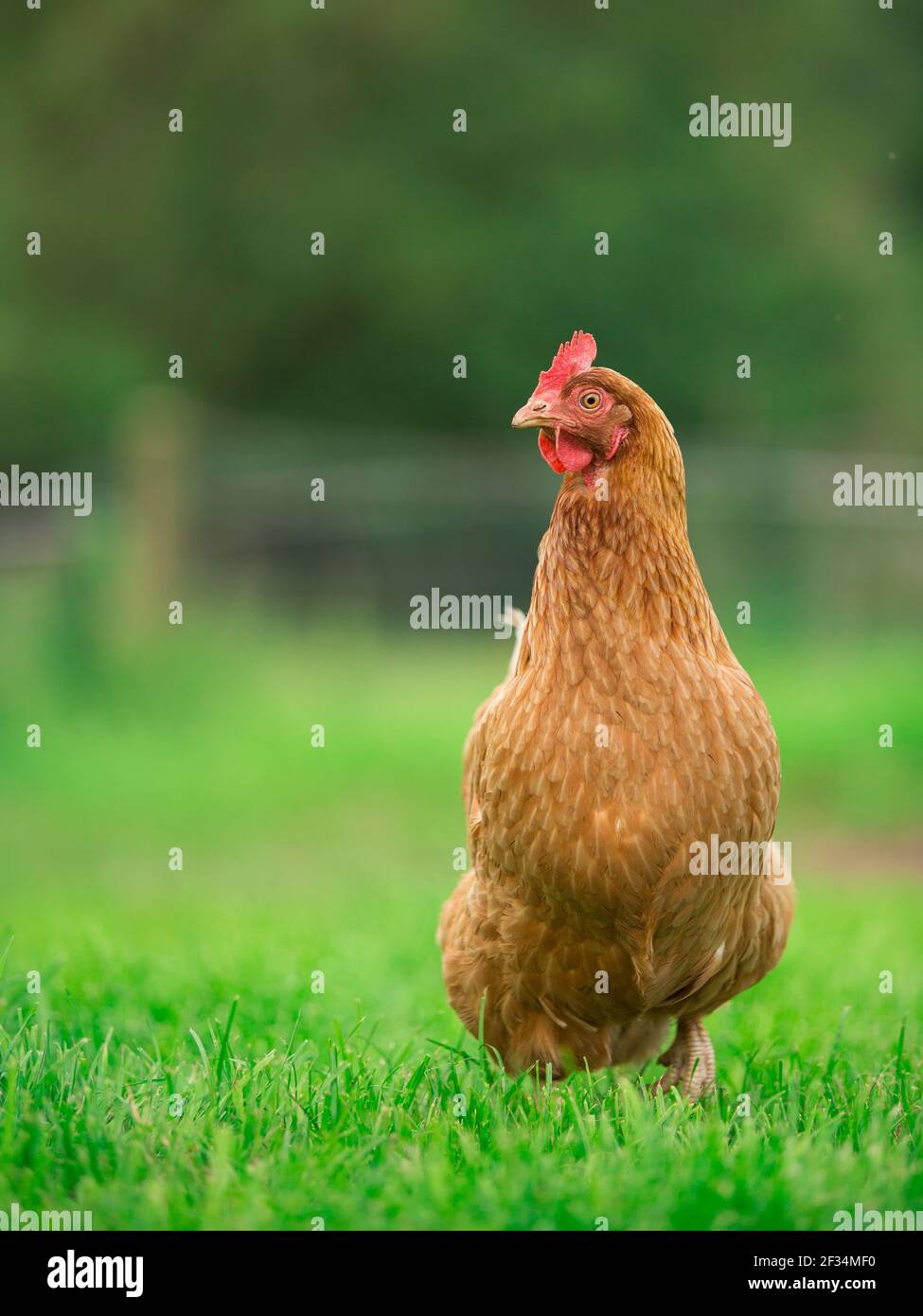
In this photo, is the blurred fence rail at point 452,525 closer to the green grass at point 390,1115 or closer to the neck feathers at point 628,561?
the green grass at point 390,1115

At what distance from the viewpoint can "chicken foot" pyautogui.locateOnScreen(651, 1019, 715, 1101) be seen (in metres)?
3.55

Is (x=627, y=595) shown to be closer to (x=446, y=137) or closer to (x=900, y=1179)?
(x=900, y=1179)

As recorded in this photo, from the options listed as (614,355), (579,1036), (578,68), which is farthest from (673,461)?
(578,68)

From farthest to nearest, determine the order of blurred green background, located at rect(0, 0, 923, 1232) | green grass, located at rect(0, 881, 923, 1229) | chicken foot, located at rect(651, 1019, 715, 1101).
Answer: blurred green background, located at rect(0, 0, 923, 1232) < chicken foot, located at rect(651, 1019, 715, 1101) < green grass, located at rect(0, 881, 923, 1229)

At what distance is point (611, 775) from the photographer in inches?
120

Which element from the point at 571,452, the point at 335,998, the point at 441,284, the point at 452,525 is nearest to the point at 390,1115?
→ the point at 335,998

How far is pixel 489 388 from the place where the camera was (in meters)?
18.9

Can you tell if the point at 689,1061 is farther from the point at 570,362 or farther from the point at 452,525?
the point at 452,525

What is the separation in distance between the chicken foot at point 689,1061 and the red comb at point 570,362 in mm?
1729

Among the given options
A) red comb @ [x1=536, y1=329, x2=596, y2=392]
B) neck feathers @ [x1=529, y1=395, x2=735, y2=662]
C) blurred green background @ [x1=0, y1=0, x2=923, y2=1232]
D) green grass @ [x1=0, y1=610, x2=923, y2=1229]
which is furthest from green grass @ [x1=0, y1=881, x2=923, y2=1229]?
blurred green background @ [x1=0, y1=0, x2=923, y2=1232]

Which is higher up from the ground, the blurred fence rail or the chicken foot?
the blurred fence rail

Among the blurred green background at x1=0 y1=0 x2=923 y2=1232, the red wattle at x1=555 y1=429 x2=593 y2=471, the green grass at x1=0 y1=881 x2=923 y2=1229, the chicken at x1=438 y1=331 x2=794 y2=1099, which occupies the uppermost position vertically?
the blurred green background at x1=0 y1=0 x2=923 y2=1232

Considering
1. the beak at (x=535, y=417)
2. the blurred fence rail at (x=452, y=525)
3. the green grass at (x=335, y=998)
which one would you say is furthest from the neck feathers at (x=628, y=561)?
the blurred fence rail at (x=452, y=525)

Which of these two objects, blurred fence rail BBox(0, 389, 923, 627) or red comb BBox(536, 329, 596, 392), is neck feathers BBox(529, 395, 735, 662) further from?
blurred fence rail BBox(0, 389, 923, 627)
